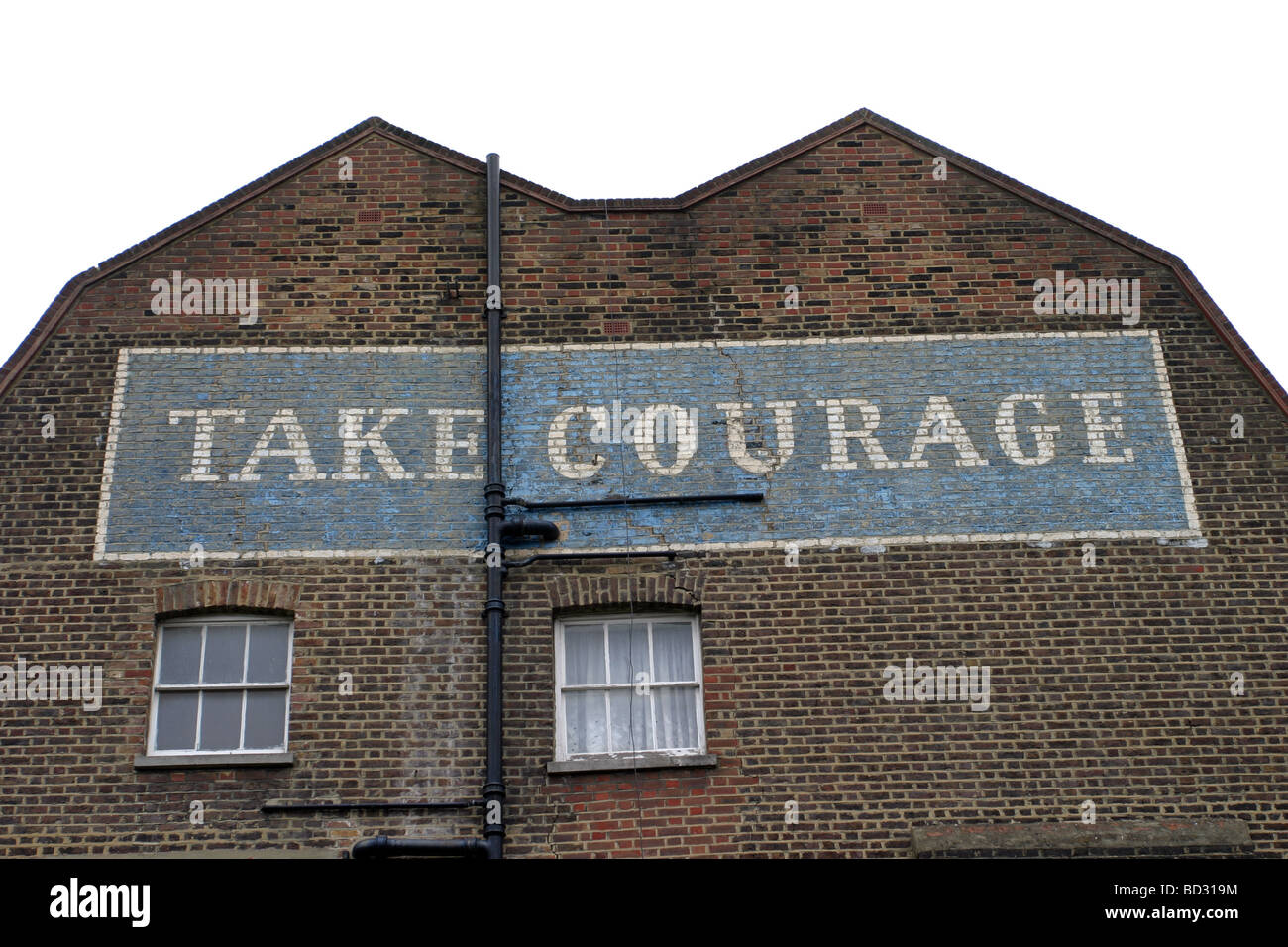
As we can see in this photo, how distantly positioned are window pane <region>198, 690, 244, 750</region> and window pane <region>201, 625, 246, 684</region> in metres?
0.12

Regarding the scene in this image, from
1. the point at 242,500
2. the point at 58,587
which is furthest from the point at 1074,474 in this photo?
the point at 58,587

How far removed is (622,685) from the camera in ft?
43.7

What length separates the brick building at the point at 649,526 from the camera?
12.8m

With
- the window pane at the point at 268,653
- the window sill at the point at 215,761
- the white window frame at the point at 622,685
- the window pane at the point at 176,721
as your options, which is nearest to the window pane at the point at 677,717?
the white window frame at the point at 622,685

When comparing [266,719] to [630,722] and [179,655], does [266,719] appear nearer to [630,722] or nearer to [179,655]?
[179,655]

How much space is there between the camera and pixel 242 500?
13781 millimetres

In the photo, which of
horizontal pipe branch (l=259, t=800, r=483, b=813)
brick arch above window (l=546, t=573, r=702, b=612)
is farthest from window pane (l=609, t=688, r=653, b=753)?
horizontal pipe branch (l=259, t=800, r=483, b=813)

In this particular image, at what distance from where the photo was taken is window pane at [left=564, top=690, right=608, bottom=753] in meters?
13.1

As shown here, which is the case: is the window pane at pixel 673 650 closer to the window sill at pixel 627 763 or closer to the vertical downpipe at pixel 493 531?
the window sill at pixel 627 763

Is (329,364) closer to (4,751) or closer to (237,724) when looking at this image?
(237,724)

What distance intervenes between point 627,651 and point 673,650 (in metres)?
0.37

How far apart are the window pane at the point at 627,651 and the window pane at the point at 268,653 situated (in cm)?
260

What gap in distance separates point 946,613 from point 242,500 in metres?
5.83
